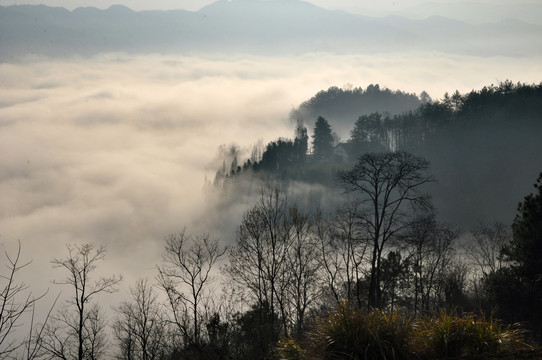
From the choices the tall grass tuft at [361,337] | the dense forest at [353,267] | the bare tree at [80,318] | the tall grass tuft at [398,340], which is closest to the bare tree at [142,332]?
the dense forest at [353,267]

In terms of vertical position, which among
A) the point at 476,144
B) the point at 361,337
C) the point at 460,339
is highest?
the point at 476,144

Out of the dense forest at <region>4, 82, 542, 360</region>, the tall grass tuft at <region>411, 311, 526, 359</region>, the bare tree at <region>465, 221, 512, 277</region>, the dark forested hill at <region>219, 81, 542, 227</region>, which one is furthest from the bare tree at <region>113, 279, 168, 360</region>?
the dark forested hill at <region>219, 81, 542, 227</region>

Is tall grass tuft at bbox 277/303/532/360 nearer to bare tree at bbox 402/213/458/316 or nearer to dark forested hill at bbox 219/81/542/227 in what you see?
bare tree at bbox 402/213/458/316

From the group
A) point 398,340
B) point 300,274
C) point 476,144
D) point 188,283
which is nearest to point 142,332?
point 188,283

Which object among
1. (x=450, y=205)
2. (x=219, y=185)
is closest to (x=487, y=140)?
(x=450, y=205)

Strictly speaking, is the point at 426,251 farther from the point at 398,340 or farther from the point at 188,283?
the point at 398,340

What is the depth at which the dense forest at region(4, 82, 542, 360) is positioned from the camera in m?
10.9

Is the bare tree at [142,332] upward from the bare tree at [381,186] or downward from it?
downward

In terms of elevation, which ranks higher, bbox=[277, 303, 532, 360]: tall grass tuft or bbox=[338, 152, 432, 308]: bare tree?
bbox=[338, 152, 432, 308]: bare tree

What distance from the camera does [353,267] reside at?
2859 cm

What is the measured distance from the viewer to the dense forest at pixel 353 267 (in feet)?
35.9

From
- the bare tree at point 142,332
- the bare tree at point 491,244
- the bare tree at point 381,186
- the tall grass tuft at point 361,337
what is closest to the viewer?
the tall grass tuft at point 361,337

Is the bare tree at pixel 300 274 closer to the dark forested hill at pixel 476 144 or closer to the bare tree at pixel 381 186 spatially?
the bare tree at pixel 381 186

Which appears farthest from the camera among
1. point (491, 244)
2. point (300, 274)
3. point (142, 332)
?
point (491, 244)
